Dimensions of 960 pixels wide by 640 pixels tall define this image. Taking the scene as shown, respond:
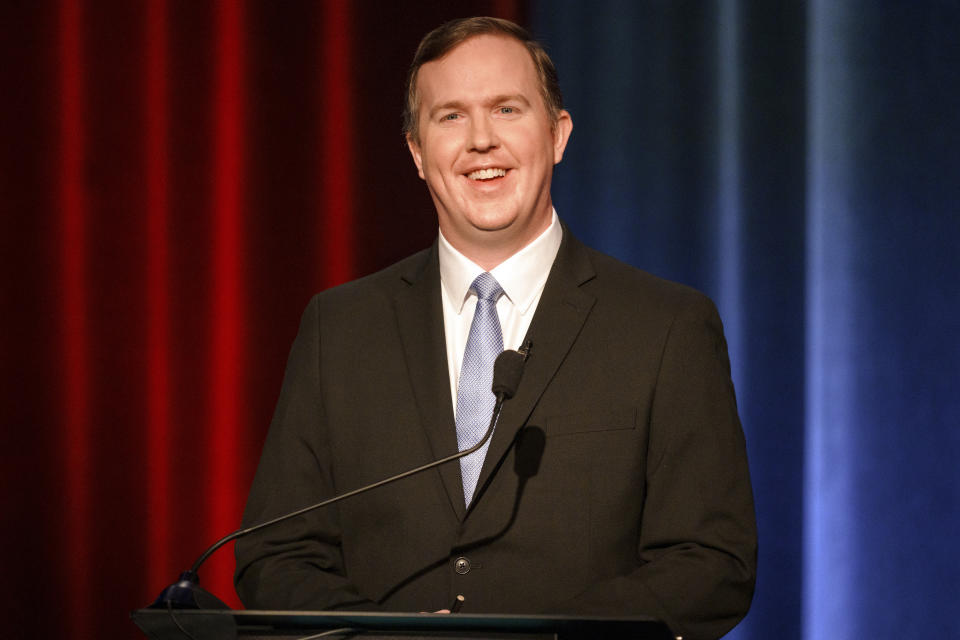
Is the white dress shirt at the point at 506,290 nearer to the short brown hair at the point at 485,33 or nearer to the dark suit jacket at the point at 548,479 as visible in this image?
the dark suit jacket at the point at 548,479

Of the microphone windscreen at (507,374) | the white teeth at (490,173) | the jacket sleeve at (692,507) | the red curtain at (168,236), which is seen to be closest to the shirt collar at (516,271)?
the white teeth at (490,173)

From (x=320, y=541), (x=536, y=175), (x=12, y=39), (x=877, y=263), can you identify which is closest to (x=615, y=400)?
(x=536, y=175)

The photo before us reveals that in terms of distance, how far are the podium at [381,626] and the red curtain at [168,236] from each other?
1.54 meters

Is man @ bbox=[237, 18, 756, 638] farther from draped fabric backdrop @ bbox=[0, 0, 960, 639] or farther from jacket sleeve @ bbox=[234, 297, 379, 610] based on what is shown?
draped fabric backdrop @ bbox=[0, 0, 960, 639]

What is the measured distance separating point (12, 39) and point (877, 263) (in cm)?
226

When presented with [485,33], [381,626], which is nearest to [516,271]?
[485,33]

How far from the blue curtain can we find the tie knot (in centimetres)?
94

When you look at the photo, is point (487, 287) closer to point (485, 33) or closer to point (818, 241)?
point (485, 33)

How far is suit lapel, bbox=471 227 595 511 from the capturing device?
160cm

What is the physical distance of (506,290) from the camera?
1.77 m

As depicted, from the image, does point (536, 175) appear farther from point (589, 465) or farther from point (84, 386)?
point (84, 386)

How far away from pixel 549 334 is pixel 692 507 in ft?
1.18

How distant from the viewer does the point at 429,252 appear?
1916 mm

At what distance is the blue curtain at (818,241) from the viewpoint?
2469 mm
